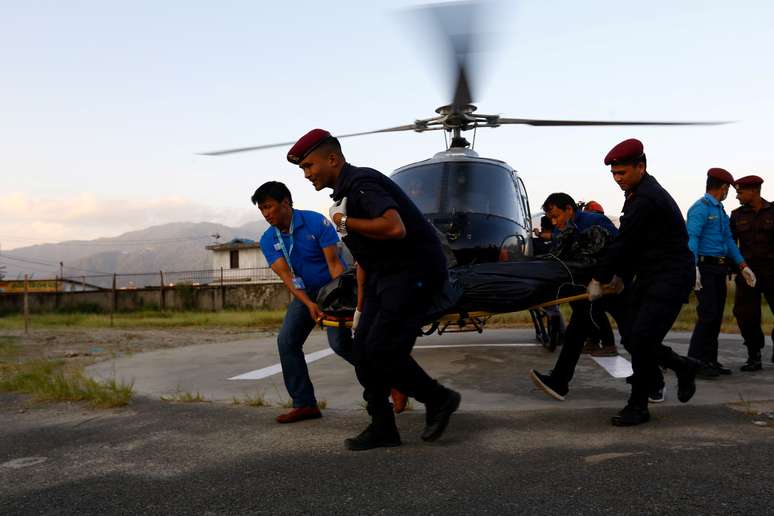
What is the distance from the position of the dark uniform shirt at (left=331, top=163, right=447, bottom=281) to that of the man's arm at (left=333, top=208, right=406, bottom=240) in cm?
10

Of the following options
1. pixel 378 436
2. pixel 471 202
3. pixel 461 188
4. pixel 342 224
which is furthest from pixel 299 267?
pixel 461 188

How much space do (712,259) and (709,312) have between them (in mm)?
507

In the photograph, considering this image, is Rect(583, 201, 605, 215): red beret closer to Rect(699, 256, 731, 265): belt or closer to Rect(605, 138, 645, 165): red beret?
Rect(699, 256, 731, 265): belt

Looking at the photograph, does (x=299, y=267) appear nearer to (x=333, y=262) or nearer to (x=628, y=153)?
(x=333, y=262)

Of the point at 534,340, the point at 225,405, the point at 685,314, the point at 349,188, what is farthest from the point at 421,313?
the point at 685,314

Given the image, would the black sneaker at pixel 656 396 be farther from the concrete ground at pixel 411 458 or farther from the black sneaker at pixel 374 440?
the black sneaker at pixel 374 440

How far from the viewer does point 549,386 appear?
4777mm

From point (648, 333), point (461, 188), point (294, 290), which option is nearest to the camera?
point (648, 333)

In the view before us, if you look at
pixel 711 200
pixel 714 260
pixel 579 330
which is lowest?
pixel 579 330

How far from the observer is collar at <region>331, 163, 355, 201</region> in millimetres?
3492

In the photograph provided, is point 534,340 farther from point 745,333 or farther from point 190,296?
point 190,296

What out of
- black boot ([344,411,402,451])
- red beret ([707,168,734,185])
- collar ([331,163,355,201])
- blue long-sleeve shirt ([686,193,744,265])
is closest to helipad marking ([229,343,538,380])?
blue long-sleeve shirt ([686,193,744,265])

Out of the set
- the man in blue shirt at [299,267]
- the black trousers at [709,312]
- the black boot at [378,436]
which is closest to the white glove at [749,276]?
the black trousers at [709,312]

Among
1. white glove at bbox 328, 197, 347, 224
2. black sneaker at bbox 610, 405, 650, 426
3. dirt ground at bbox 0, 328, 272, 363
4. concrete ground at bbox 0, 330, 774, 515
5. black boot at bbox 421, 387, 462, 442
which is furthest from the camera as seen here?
dirt ground at bbox 0, 328, 272, 363
